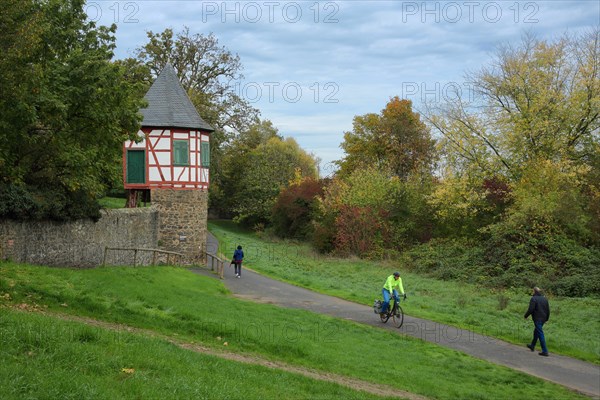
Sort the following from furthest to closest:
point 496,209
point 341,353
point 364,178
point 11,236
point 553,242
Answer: point 364,178, point 496,209, point 553,242, point 11,236, point 341,353

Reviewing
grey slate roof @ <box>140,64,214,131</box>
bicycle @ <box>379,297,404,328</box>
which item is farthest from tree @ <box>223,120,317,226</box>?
bicycle @ <box>379,297,404,328</box>

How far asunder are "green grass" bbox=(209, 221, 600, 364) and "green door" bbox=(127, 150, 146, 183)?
763cm

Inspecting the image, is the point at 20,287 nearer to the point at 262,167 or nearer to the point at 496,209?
the point at 496,209

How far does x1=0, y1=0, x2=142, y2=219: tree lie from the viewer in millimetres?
14141

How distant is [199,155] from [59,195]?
422 inches

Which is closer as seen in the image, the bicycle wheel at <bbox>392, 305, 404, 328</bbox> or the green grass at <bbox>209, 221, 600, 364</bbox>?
the green grass at <bbox>209, 221, 600, 364</bbox>

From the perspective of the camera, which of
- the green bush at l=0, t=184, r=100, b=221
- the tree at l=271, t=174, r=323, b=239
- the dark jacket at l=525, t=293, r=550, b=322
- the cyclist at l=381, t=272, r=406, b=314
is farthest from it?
the tree at l=271, t=174, r=323, b=239

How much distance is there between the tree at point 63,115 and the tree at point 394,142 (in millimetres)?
34012

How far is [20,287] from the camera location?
13359 millimetres

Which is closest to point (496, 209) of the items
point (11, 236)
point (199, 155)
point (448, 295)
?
point (448, 295)

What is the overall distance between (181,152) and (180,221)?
3.35 metres

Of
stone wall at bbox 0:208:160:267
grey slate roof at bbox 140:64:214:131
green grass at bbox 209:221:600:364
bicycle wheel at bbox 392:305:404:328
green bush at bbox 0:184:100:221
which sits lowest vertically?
green grass at bbox 209:221:600:364

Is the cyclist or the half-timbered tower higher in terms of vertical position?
the half-timbered tower

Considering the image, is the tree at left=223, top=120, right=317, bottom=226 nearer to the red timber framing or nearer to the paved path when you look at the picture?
the red timber framing
